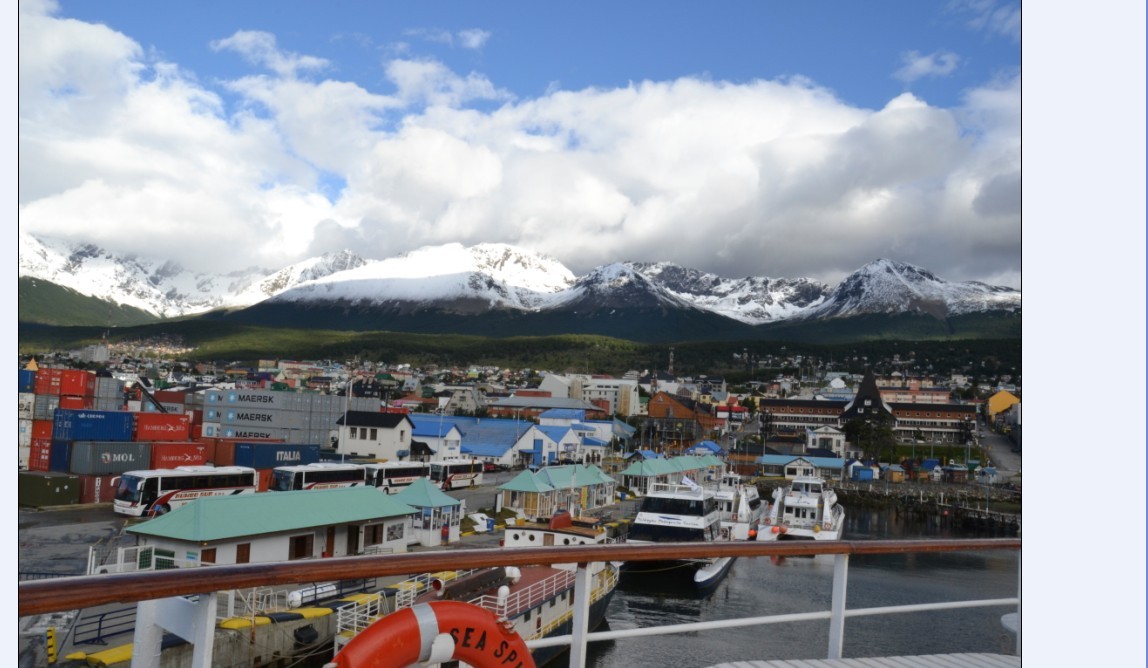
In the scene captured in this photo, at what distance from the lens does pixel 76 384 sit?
58.5ft

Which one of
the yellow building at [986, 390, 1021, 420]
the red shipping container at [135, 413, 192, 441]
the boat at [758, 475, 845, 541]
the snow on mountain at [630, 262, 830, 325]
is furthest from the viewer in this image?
the snow on mountain at [630, 262, 830, 325]

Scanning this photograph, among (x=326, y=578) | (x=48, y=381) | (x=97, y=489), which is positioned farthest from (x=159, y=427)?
(x=326, y=578)

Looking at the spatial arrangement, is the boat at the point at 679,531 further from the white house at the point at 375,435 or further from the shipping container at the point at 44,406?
the shipping container at the point at 44,406

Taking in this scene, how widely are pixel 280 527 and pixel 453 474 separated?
894 centimetres

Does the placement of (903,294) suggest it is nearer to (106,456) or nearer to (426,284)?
(426,284)

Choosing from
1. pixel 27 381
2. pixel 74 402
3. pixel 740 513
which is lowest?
pixel 740 513

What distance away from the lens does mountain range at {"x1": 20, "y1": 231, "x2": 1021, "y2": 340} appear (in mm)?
63344

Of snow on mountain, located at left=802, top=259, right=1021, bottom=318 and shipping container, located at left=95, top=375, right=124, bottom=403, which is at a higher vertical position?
snow on mountain, located at left=802, top=259, right=1021, bottom=318

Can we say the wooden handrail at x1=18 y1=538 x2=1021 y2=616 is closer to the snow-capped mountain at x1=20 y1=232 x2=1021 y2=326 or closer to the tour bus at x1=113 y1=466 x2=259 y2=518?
the tour bus at x1=113 y1=466 x2=259 y2=518

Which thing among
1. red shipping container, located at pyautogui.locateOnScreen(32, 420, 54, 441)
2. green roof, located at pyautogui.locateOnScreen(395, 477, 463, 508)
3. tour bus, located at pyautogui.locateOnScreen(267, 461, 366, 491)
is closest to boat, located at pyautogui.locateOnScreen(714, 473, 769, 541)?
green roof, located at pyautogui.locateOnScreen(395, 477, 463, 508)

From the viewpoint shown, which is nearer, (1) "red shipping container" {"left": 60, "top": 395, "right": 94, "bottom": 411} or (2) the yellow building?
(1) "red shipping container" {"left": 60, "top": 395, "right": 94, "bottom": 411}

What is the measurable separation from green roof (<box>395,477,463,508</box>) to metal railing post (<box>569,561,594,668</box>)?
10.00 metres

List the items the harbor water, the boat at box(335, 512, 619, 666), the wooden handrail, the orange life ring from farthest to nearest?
the harbor water
the boat at box(335, 512, 619, 666)
the orange life ring
the wooden handrail

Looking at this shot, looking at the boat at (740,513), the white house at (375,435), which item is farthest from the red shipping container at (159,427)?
the boat at (740,513)
